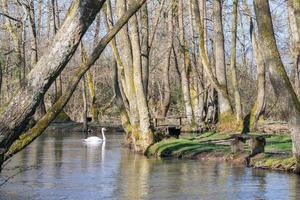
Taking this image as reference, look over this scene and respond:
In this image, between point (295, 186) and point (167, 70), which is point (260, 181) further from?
point (167, 70)

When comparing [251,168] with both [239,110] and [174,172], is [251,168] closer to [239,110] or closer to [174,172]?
[174,172]

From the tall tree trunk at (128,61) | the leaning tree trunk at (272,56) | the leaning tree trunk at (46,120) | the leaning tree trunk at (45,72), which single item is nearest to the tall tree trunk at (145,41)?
the tall tree trunk at (128,61)

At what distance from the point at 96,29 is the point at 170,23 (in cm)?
659

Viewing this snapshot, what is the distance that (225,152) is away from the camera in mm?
24297

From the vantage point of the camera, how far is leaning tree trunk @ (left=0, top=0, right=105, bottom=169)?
26.8 ft

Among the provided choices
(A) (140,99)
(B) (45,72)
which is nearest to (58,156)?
(A) (140,99)

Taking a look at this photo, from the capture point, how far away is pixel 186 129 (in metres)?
42.5

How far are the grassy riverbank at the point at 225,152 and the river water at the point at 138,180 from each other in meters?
0.59

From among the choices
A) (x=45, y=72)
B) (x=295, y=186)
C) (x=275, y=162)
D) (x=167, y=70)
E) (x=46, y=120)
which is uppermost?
(x=167, y=70)

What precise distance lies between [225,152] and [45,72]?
54.9 feet

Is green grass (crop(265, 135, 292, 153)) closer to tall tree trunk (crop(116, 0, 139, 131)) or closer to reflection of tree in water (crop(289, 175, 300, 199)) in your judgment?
reflection of tree in water (crop(289, 175, 300, 199))

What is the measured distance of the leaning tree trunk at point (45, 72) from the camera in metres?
8.17

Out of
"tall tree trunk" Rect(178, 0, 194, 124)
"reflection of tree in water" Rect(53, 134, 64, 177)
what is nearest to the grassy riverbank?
"reflection of tree in water" Rect(53, 134, 64, 177)

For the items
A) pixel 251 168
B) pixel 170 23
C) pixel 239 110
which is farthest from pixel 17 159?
pixel 170 23
